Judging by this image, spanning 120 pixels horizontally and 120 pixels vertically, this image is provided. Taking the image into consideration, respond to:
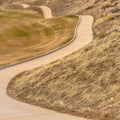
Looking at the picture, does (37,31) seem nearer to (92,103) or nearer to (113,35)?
(113,35)

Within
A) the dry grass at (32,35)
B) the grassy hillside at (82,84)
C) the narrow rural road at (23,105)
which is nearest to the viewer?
the narrow rural road at (23,105)

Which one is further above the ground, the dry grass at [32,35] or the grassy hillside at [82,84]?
the dry grass at [32,35]

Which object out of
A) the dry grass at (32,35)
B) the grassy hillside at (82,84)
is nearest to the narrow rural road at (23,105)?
the grassy hillside at (82,84)

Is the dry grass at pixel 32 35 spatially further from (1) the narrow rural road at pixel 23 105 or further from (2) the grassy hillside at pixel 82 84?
(2) the grassy hillside at pixel 82 84

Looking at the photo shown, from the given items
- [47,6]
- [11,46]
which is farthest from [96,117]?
[47,6]

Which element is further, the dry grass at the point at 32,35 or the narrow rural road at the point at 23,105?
the dry grass at the point at 32,35

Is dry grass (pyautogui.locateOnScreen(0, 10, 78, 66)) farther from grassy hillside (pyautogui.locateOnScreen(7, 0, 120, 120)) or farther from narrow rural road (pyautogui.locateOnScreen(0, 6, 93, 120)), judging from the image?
grassy hillside (pyautogui.locateOnScreen(7, 0, 120, 120))
